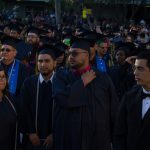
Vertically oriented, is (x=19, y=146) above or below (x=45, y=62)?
below

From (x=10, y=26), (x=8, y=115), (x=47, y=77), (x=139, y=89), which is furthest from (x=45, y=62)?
(x=10, y=26)

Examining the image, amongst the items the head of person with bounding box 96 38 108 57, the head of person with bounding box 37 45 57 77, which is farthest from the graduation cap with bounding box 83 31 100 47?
the head of person with bounding box 96 38 108 57

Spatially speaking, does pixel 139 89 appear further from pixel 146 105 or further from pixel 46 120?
pixel 46 120

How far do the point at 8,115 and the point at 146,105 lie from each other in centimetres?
185

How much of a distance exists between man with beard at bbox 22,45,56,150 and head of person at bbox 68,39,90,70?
73 cm

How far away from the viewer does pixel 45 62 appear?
6395 mm

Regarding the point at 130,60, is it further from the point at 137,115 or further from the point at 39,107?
the point at 137,115

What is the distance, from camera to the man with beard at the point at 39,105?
6254mm

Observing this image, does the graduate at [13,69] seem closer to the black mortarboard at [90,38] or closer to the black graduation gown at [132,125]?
the black mortarboard at [90,38]

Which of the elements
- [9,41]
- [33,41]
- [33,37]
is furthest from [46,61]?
[33,37]

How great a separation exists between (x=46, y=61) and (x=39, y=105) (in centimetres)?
64

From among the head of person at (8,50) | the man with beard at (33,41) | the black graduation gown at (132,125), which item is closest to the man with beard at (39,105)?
the head of person at (8,50)

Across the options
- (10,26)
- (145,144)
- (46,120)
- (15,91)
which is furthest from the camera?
(10,26)

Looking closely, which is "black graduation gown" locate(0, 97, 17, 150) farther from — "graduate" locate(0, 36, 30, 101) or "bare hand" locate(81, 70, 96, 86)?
"graduate" locate(0, 36, 30, 101)
